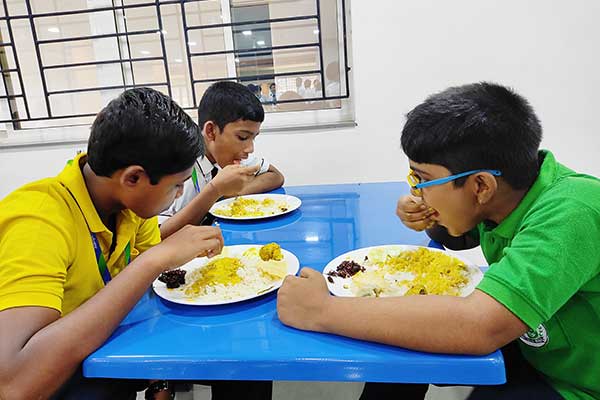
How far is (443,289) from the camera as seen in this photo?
2.47 feet

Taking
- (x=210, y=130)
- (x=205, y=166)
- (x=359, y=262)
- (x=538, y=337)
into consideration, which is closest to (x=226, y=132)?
(x=210, y=130)

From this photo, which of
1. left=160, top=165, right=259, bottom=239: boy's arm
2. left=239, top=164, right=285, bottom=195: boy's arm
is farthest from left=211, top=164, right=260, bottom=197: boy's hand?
left=239, top=164, right=285, bottom=195: boy's arm

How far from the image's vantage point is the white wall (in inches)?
78.7

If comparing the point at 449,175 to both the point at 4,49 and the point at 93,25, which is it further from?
the point at 4,49

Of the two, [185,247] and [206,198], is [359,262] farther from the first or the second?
[206,198]

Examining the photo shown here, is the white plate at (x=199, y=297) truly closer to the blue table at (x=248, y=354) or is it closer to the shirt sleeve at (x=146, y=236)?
the blue table at (x=248, y=354)

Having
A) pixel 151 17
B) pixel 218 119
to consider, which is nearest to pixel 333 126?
pixel 218 119

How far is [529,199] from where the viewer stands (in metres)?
0.77

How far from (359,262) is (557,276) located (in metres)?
0.42

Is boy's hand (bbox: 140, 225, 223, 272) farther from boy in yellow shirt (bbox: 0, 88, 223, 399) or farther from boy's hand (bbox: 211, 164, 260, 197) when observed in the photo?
boy's hand (bbox: 211, 164, 260, 197)

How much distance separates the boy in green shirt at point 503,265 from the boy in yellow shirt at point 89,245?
1.01ft

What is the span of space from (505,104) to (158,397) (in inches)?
45.1

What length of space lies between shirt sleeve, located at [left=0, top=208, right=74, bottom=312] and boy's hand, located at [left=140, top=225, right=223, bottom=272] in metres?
0.15

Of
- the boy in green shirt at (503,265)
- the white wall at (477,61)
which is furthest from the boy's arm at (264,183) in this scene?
the boy in green shirt at (503,265)
